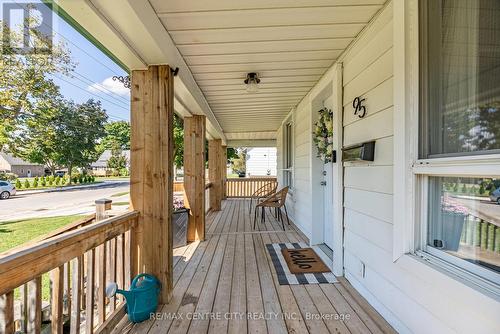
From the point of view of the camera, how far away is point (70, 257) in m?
1.37

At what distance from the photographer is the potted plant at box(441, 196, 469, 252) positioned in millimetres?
1218

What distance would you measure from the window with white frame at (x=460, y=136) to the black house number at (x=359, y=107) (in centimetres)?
70

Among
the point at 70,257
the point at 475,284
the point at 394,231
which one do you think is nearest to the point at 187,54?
the point at 70,257

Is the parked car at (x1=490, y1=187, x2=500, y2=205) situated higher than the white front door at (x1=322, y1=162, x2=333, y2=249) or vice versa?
the parked car at (x1=490, y1=187, x2=500, y2=205)

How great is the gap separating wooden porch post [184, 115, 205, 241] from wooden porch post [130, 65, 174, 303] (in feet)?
6.15

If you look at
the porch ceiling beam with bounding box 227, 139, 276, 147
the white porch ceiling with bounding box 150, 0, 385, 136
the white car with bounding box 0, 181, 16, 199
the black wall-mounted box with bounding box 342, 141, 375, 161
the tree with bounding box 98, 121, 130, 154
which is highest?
the white porch ceiling with bounding box 150, 0, 385, 136

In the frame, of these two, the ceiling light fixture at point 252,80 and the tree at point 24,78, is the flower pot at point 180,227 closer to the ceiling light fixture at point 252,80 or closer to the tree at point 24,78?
the ceiling light fixture at point 252,80

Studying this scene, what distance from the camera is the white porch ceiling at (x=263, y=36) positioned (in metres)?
1.68

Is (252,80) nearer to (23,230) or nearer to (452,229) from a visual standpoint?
(452,229)

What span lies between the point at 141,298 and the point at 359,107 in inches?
88.8

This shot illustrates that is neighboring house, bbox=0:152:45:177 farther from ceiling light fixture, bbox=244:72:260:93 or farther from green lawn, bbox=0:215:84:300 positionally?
ceiling light fixture, bbox=244:72:260:93

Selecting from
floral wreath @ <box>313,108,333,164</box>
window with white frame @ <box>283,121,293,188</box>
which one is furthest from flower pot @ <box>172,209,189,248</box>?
window with white frame @ <box>283,121,293,188</box>

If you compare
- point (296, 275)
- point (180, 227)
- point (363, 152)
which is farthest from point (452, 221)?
point (180, 227)

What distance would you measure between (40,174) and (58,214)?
0.29 m
